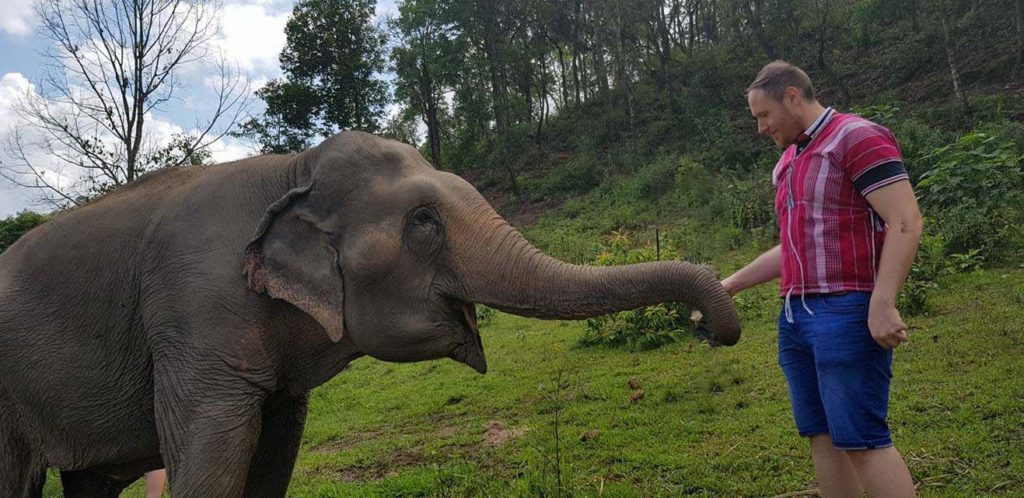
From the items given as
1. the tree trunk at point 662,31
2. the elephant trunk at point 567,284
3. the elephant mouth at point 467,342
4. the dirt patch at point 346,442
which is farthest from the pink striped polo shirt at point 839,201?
the tree trunk at point 662,31

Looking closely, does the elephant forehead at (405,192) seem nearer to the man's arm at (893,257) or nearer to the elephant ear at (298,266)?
the elephant ear at (298,266)

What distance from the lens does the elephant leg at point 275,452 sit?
3076mm

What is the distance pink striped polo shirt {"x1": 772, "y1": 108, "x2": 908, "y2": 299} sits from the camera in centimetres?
217

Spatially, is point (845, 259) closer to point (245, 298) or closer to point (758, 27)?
point (245, 298)

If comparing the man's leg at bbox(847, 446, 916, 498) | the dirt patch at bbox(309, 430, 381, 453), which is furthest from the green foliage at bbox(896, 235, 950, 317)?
the dirt patch at bbox(309, 430, 381, 453)

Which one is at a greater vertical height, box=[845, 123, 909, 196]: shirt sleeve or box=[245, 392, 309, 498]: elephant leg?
box=[845, 123, 909, 196]: shirt sleeve

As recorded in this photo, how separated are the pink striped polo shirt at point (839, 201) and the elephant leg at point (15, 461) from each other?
3.14 metres

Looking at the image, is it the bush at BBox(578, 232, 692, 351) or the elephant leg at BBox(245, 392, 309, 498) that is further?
the bush at BBox(578, 232, 692, 351)

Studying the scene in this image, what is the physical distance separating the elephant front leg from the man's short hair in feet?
7.09

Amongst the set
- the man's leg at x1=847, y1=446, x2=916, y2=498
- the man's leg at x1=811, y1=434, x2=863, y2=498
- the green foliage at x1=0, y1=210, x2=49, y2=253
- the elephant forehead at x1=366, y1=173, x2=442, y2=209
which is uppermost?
the green foliage at x1=0, y1=210, x2=49, y2=253

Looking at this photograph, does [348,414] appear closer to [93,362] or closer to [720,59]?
[93,362]

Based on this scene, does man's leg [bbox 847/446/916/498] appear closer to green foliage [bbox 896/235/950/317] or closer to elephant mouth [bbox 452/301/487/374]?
elephant mouth [bbox 452/301/487/374]

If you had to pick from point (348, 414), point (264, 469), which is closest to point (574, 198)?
point (348, 414)

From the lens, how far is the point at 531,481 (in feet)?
12.5
